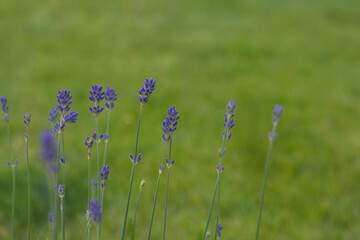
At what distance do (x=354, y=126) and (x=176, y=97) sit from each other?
213cm

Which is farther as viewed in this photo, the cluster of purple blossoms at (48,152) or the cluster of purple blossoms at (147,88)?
the cluster of purple blossoms at (147,88)

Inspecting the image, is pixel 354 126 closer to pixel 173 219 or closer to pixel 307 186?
pixel 307 186

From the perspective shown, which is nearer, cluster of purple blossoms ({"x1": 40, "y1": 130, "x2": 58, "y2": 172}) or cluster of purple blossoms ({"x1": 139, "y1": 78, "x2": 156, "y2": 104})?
cluster of purple blossoms ({"x1": 40, "y1": 130, "x2": 58, "y2": 172})

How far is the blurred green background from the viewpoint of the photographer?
11.7ft

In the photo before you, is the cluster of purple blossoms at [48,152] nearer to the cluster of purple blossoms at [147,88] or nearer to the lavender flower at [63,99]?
the lavender flower at [63,99]

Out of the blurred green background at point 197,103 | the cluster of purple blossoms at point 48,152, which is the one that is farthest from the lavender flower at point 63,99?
the blurred green background at point 197,103

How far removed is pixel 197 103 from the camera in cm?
529

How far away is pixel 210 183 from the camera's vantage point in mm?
3947

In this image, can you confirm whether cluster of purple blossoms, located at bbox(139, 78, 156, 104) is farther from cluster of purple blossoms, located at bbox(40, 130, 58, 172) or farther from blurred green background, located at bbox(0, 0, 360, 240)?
blurred green background, located at bbox(0, 0, 360, 240)

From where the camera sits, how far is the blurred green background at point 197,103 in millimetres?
3562

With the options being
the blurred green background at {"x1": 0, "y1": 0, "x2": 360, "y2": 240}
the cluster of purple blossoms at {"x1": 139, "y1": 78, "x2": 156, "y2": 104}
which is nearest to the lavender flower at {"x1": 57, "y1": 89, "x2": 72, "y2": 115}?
the cluster of purple blossoms at {"x1": 139, "y1": 78, "x2": 156, "y2": 104}

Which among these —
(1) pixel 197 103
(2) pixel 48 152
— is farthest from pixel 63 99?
(1) pixel 197 103

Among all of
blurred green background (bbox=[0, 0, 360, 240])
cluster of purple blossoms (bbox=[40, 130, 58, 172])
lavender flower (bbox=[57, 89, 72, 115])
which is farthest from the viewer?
blurred green background (bbox=[0, 0, 360, 240])

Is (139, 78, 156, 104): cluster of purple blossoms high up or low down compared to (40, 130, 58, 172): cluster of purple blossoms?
up
